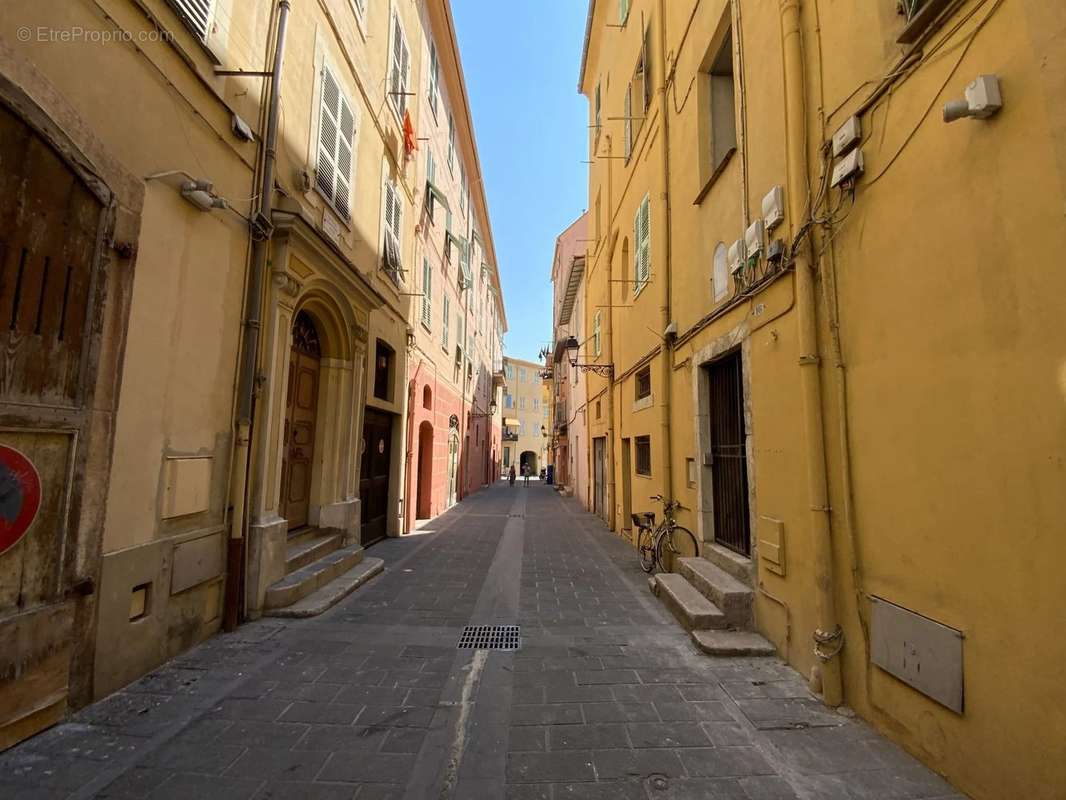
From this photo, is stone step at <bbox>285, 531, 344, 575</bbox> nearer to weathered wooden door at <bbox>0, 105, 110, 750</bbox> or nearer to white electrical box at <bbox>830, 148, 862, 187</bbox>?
weathered wooden door at <bbox>0, 105, 110, 750</bbox>

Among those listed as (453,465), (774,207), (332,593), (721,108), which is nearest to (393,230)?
(721,108)

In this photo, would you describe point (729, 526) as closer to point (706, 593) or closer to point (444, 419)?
point (706, 593)

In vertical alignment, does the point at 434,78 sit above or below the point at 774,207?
above

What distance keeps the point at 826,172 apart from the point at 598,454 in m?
11.6

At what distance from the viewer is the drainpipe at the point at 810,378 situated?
132 inches

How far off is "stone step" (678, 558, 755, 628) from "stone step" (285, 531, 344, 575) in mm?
4570

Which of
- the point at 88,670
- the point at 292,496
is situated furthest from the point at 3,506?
the point at 292,496

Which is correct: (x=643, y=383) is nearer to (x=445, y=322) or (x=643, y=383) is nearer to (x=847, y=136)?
(x=847, y=136)

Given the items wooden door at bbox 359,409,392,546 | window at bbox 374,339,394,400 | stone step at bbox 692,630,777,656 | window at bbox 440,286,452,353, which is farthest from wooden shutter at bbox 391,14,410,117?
stone step at bbox 692,630,777,656

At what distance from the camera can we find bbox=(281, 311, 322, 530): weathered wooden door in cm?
654

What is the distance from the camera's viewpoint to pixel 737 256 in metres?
5.04

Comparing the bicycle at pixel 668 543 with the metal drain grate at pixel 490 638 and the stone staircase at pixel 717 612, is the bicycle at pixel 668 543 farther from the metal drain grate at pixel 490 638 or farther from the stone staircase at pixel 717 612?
the metal drain grate at pixel 490 638

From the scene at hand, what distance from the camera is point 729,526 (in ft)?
18.3

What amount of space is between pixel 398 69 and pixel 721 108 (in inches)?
248
